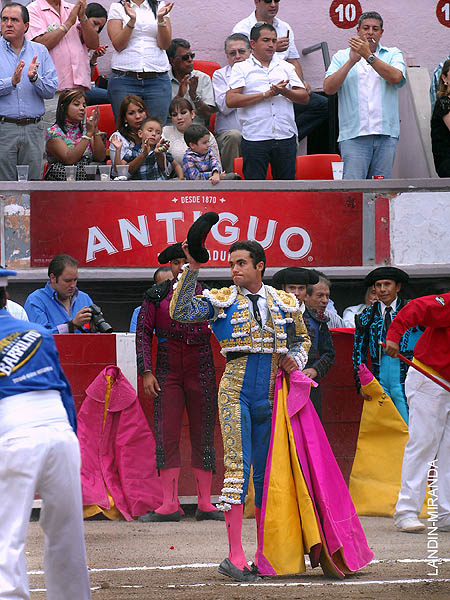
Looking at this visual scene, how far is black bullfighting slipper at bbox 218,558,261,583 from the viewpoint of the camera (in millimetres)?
6012

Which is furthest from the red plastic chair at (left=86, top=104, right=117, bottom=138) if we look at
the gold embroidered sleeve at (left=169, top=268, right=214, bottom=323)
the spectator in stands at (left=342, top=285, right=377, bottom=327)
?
the gold embroidered sleeve at (left=169, top=268, right=214, bottom=323)

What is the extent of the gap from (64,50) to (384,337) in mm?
4568

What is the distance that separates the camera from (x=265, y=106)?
10.4 meters

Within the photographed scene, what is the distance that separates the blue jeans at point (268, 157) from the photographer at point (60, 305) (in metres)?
2.29

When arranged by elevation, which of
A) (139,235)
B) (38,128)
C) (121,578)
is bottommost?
(121,578)

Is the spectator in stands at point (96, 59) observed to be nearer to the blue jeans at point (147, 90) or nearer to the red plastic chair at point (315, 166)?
the blue jeans at point (147, 90)

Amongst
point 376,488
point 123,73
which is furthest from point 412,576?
point 123,73

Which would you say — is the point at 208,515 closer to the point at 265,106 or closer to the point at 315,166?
the point at 265,106

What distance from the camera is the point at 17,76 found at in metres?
9.74

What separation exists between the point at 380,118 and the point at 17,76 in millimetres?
3391

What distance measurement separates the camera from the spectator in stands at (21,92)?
987 cm

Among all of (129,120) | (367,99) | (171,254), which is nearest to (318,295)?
(171,254)

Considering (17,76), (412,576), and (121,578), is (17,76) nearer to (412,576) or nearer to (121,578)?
(121,578)

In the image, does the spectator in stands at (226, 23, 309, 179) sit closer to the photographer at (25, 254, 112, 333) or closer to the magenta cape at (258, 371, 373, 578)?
the photographer at (25, 254, 112, 333)
